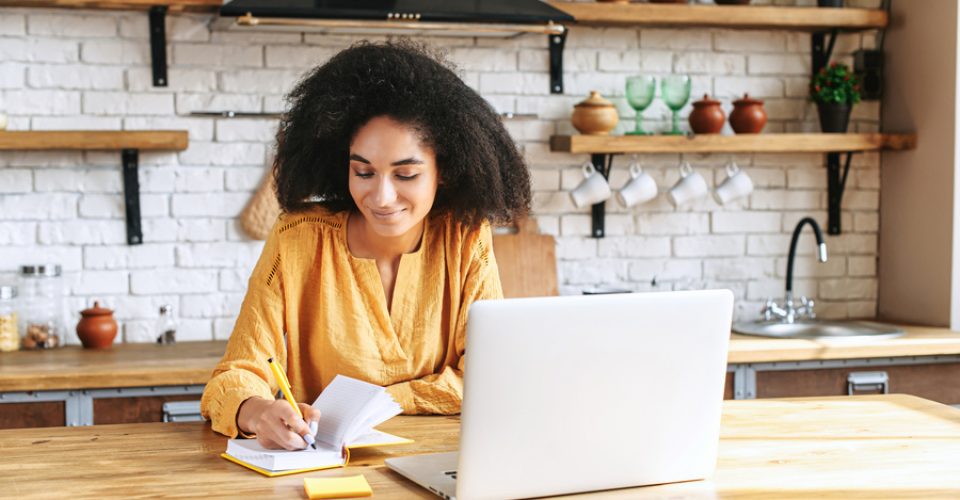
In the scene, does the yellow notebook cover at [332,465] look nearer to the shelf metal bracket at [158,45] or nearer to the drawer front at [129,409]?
the drawer front at [129,409]

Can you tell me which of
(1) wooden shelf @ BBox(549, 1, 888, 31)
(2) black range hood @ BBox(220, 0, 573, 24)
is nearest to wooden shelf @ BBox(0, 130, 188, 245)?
(2) black range hood @ BBox(220, 0, 573, 24)

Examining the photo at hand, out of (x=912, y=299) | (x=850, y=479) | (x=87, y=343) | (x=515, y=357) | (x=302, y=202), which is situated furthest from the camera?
(x=912, y=299)

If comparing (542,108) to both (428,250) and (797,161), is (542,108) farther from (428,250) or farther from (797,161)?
(428,250)

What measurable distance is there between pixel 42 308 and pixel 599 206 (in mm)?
1814

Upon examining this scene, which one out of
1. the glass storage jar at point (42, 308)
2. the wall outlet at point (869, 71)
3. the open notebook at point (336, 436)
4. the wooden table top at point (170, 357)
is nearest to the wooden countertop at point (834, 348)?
the wooden table top at point (170, 357)

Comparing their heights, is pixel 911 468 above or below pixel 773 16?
below

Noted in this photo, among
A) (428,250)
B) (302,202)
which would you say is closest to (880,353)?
(428,250)

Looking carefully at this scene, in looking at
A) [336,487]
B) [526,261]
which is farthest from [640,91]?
[336,487]

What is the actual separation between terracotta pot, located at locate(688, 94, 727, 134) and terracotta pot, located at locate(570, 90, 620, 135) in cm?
30

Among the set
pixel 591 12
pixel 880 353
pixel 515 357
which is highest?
pixel 591 12

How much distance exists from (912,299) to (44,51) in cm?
296

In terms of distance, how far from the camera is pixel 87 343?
10.6 ft

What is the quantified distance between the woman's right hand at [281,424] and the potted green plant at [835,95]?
8.41 ft

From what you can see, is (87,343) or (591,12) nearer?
(87,343)
